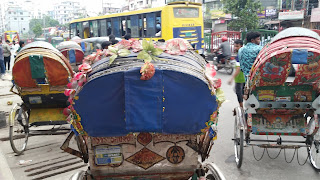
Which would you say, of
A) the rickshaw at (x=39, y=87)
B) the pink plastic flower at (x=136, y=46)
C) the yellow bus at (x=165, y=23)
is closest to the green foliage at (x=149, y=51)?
the pink plastic flower at (x=136, y=46)

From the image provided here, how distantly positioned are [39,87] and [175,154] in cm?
321

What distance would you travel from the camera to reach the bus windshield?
13.8m

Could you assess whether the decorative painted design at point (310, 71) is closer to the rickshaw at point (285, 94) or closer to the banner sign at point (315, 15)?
the rickshaw at point (285, 94)

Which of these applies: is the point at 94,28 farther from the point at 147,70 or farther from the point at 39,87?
the point at 147,70

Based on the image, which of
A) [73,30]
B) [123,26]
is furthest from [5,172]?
[73,30]

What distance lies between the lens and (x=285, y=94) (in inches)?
162

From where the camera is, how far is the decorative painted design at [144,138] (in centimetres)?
259

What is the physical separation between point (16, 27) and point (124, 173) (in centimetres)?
11630

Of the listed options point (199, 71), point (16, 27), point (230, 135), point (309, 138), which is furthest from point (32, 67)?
point (16, 27)

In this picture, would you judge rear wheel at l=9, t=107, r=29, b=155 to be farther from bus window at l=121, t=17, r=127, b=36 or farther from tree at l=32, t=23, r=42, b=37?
tree at l=32, t=23, r=42, b=37

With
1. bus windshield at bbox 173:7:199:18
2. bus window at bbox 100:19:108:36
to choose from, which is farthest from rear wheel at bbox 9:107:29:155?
bus window at bbox 100:19:108:36

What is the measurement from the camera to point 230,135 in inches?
223

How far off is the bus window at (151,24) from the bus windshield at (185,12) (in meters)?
1.09

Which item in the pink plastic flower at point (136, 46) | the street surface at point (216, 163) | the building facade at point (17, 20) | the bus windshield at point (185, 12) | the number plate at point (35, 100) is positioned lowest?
the street surface at point (216, 163)
